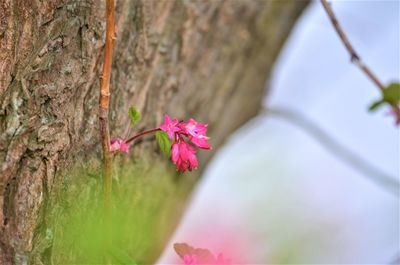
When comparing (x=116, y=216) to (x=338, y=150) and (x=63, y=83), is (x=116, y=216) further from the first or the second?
(x=338, y=150)

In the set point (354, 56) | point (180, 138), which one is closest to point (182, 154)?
point (180, 138)

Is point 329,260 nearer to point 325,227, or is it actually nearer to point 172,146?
point 325,227

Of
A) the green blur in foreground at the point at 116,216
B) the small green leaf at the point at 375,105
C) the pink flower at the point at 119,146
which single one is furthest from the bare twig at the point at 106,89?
the small green leaf at the point at 375,105

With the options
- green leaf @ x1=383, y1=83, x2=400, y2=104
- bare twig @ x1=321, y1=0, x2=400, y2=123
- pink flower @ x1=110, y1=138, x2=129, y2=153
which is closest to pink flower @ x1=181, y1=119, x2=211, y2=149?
pink flower @ x1=110, y1=138, x2=129, y2=153

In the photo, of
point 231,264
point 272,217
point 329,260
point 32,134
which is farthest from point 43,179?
point 329,260

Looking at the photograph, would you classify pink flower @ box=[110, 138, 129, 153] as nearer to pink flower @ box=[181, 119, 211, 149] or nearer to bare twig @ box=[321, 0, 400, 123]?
pink flower @ box=[181, 119, 211, 149]

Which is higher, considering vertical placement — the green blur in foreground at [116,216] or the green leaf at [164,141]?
the green leaf at [164,141]

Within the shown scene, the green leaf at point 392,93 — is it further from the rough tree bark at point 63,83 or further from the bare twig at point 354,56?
the rough tree bark at point 63,83
